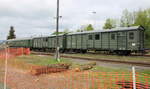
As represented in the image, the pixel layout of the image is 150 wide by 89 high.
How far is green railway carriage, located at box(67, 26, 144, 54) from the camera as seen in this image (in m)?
17.9

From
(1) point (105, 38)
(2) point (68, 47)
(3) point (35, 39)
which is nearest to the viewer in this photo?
(1) point (105, 38)

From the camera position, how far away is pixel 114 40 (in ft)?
64.4

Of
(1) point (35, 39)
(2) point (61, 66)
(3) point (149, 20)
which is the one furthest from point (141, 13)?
(2) point (61, 66)

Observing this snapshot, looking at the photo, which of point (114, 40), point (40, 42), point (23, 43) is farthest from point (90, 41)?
point (23, 43)

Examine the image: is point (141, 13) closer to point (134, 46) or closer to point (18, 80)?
point (134, 46)

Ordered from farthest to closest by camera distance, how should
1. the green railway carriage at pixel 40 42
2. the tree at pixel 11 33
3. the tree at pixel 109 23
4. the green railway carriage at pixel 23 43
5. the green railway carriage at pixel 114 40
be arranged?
the tree at pixel 11 33 → the tree at pixel 109 23 → the green railway carriage at pixel 23 43 → the green railway carriage at pixel 40 42 → the green railway carriage at pixel 114 40

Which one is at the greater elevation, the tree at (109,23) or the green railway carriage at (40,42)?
the tree at (109,23)

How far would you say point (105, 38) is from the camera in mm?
20547

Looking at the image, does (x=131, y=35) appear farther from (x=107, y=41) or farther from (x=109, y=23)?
(x=109, y=23)

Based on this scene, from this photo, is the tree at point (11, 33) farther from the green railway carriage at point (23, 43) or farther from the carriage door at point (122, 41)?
the carriage door at point (122, 41)

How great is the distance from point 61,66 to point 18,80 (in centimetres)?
270

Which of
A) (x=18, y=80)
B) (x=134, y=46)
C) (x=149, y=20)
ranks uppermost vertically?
(x=149, y=20)

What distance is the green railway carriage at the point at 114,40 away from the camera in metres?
17.9

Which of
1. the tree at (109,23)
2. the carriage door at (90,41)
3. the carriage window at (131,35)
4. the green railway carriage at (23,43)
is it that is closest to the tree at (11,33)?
the green railway carriage at (23,43)
